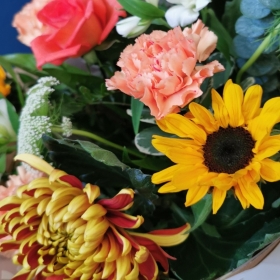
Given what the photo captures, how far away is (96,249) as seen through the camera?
17.0 inches

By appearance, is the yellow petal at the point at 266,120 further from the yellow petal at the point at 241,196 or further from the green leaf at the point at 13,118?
the green leaf at the point at 13,118

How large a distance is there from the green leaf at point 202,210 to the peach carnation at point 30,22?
0.28m

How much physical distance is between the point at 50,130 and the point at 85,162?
0.05 meters

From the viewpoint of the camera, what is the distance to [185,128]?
0.38 metres

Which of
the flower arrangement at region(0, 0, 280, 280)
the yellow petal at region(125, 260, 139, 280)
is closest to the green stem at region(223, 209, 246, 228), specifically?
the flower arrangement at region(0, 0, 280, 280)

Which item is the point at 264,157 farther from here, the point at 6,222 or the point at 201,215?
the point at 6,222

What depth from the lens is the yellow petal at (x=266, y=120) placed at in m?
0.36

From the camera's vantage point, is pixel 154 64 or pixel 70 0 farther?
pixel 70 0

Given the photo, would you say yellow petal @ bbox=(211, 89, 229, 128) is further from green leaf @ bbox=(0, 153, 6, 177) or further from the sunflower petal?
green leaf @ bbox=(0, 153, 6, 177)

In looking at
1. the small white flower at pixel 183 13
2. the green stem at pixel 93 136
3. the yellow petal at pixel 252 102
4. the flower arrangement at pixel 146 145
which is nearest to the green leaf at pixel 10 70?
the flower arrangement at pixel 146 145

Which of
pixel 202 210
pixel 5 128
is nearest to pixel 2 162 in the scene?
pixel 5 128

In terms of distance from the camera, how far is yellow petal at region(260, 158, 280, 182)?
351 mm

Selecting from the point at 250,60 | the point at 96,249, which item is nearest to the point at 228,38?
the point at 250,60

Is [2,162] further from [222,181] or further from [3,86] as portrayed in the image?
[222,181]
